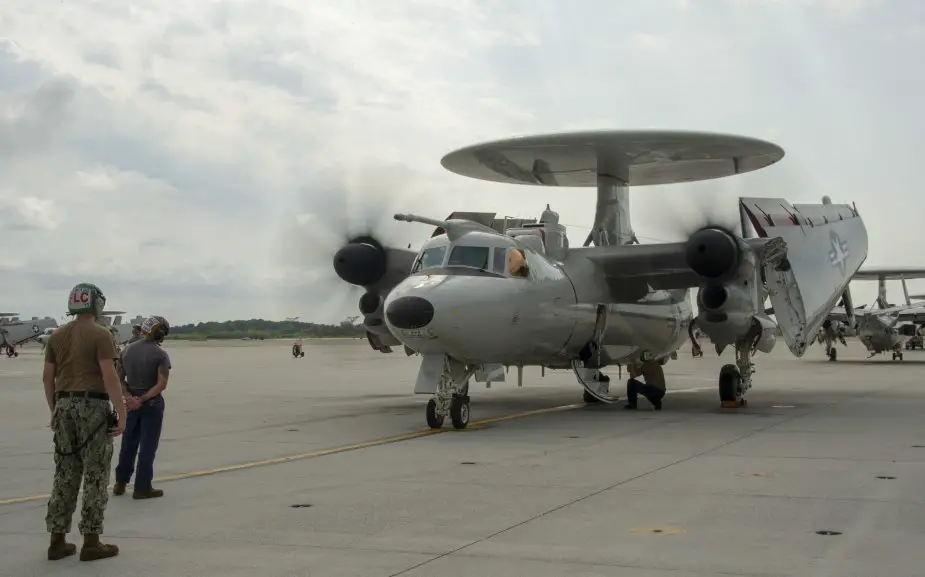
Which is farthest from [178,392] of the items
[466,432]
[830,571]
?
[830,571]

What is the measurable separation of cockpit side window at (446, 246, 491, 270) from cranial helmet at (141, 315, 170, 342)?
7.11m

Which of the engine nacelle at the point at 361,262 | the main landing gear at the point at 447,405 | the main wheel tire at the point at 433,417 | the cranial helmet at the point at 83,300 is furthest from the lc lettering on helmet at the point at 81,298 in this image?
the engine nacelle at the point at 361,262

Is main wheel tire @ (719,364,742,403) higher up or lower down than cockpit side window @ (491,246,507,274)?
lower down

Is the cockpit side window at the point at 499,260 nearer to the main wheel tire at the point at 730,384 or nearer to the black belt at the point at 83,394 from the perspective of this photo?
the main wheel tire at the point at 730,384

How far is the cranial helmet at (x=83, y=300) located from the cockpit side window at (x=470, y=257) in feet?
32.0

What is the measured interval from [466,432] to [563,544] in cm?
889

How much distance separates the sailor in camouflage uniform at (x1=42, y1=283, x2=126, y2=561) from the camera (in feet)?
24.1

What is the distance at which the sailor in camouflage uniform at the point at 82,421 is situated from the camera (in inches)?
289

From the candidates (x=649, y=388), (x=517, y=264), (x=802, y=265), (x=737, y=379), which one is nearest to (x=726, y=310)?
(x=737, y=379)

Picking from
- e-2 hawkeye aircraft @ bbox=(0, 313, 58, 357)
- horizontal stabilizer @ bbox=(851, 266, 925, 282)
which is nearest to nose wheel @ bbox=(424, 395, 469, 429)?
horizontal stabilizer @ bbox=(851, 266, 925, 282)

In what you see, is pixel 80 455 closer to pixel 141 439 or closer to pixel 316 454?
pixel 141 439

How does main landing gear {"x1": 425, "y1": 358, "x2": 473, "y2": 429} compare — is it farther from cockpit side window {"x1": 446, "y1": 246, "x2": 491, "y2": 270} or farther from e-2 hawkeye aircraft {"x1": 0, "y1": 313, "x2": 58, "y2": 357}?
e-2 hawkeye aircraft {"x1": 0, "y1": 313, "x2": 58, "y2": 357}

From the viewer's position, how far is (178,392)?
27328 mm

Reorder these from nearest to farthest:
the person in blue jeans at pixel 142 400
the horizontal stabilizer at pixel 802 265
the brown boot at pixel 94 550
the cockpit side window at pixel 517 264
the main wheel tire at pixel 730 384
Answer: the brown boot at pixel 94 550 → the person in blue jeans at pixel 142 400 → the cockpit side window at pixel 517 264 → the horizontal stabilizer at pixel 802 265 → the main wheel tire at pixel 730 384
